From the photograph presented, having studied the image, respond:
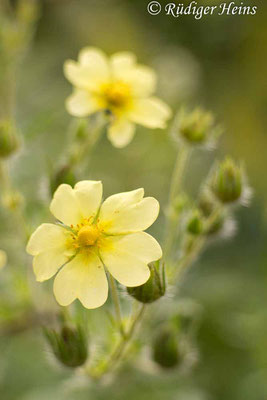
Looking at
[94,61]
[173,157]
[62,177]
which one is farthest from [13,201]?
[173,157]

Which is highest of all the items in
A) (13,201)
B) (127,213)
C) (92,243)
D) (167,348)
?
(127,213)

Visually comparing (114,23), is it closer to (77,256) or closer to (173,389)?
(173,389)

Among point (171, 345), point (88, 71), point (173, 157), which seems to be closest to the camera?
point (171, 345)

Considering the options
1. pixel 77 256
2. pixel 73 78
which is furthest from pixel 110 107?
pixel 77 256

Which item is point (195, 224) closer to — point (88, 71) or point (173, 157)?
point (88, 71)

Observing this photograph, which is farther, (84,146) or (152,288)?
(84,146)

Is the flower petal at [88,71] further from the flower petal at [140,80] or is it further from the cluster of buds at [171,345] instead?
the cluster of buds at [171,345]

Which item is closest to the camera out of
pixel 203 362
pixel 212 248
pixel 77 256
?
pixel 77 256
